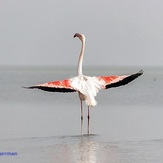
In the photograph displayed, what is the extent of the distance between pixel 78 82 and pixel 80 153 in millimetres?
3016

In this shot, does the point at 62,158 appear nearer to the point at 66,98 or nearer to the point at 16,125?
the point at 16,125

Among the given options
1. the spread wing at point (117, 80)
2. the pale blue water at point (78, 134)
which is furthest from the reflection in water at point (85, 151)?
the spread wing at point (117, 80)

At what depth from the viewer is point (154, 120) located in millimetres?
18156

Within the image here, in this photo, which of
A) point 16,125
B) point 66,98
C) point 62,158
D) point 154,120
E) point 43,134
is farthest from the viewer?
point 66,98

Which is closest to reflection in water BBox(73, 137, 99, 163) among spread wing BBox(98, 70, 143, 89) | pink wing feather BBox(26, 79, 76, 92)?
pink wing feather BBox(26, 79, 76, 92)

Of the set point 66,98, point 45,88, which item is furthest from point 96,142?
point 66,98

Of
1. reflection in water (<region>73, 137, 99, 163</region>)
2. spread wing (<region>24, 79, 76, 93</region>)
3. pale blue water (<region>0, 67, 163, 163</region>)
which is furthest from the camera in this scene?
spread wing (<region>24, 79, 76, 93</region>)

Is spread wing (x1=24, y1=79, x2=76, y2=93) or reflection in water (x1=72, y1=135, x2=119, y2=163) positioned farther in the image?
spread wing (x1=24, y1=79, x2=76, y2=93)

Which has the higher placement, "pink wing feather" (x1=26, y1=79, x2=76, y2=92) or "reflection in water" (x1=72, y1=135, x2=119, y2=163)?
"pink wing feather" (x1=26, y1=79, x2=76, y2=92)

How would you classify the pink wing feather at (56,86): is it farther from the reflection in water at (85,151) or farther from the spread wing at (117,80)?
the reflection in water at (85,151)

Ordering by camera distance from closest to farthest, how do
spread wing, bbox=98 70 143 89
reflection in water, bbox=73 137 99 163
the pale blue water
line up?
reflection in water, bbox=73 137 99 163, the pale blue water, spread wing, bbox=98 70 143 89

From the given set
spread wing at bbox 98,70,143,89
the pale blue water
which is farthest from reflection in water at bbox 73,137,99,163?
spread wing at bbox 98,70,143,89

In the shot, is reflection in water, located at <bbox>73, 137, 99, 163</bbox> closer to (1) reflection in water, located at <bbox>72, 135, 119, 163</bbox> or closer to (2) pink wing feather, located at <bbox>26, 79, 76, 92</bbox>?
(1) reflection in water, located at <bbox>72, 135, 119, 163</bbox>

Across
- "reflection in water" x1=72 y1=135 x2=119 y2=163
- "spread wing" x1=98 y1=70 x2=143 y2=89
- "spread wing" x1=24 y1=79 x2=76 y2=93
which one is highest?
"spread wing" x1=98 y1=70 x2=143 y2=89
